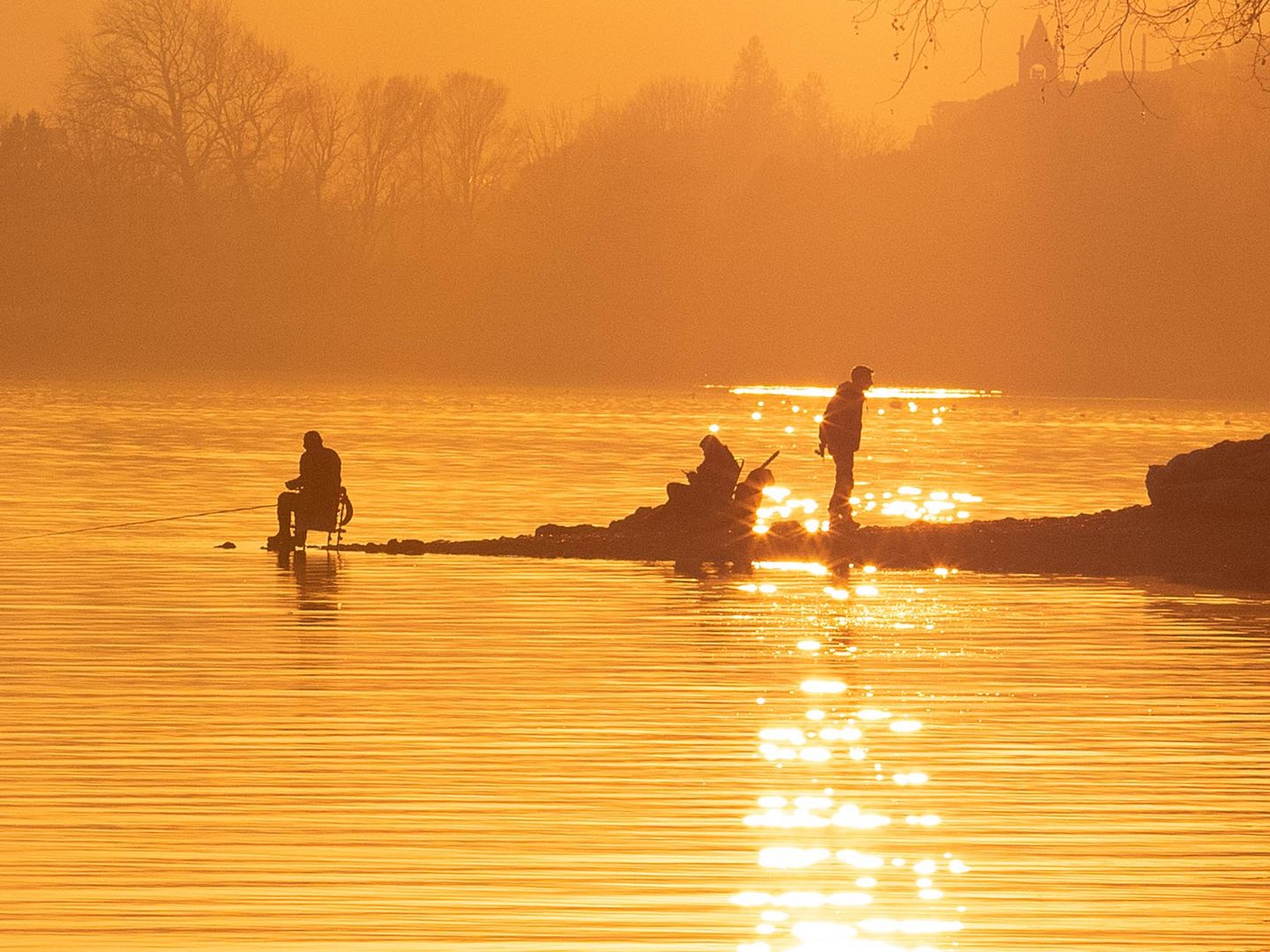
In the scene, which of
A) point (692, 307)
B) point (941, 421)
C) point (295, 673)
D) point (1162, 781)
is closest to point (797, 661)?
point (295, 673)

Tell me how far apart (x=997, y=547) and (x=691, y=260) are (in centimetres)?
8565

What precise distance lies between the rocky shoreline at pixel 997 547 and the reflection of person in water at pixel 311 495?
33.7 inches

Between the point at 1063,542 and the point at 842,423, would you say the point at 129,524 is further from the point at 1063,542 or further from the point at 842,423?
the point at 1063,542

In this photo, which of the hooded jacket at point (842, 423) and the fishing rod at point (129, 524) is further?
the hooded jacket at point (842, 423)

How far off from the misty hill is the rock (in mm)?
69176

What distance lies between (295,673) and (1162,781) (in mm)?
4978

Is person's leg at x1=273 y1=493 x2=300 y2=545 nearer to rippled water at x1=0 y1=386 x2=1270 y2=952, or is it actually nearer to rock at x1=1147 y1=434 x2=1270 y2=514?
rippled water at x1=0 y1=386 x2=1270 y2=952

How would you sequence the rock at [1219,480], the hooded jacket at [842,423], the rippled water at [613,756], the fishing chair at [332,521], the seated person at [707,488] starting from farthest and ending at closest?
the hooded jacket at [842,423], the seated person at [707,488], the rock at [1219,480], the fishing chair at [332,521], the rippled water at [613,756]

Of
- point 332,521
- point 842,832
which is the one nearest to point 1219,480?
point 332,521

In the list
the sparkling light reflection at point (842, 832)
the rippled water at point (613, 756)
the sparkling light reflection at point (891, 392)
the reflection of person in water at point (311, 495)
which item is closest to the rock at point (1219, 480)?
the rippled water at point (613, 756)

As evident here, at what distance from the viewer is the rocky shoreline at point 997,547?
20484 millimetres

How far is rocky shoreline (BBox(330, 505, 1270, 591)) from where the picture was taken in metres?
20.5

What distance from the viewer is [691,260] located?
106 m

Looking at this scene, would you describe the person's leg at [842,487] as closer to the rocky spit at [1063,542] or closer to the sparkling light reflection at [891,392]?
the rocky spit at [1063,542]
